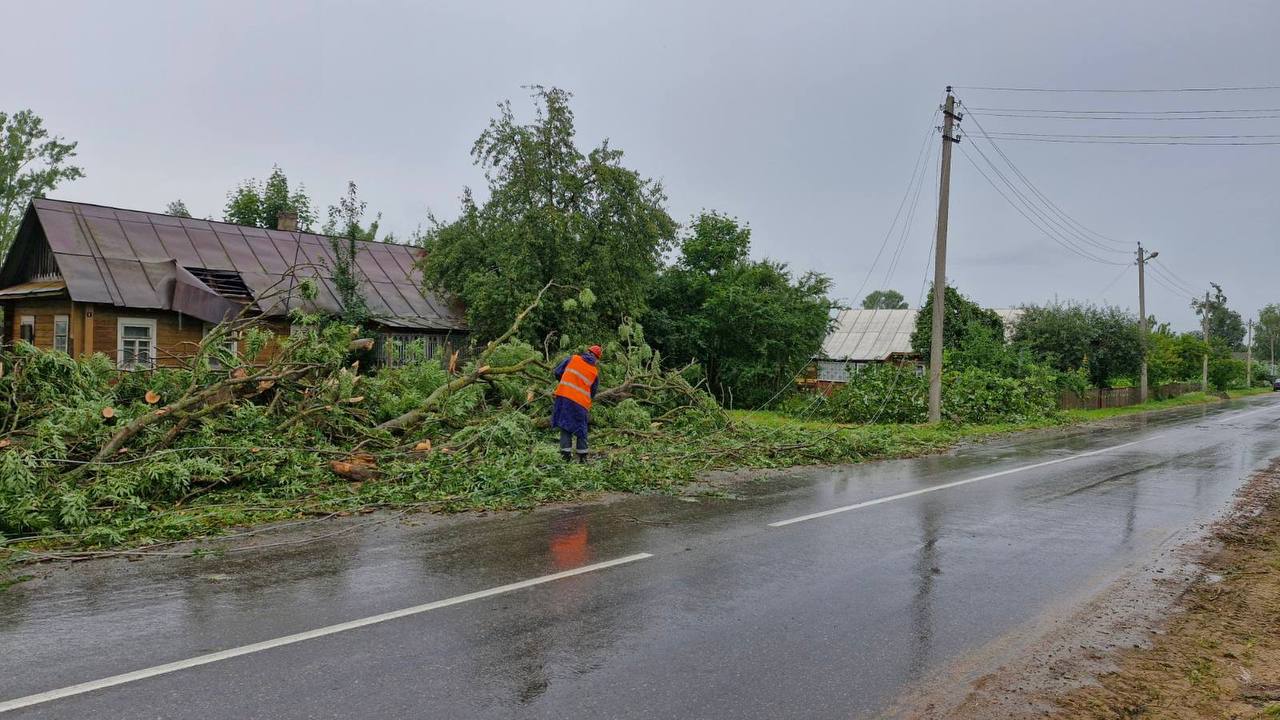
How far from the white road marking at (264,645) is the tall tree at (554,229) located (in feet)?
53.4

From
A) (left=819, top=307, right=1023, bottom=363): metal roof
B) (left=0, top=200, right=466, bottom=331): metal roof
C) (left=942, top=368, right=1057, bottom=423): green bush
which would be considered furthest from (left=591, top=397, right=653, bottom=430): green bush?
(left=819, top=307, right=1023, bottom=363): metal roof

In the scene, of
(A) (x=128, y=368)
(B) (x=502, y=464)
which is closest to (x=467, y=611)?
(B) (x=502, y=464)

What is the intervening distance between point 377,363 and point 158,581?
57.4 ft

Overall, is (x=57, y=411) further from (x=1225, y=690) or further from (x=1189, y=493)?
(x=1189, y=493)

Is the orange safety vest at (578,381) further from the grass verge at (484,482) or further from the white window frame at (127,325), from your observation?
the white window frame at (127,325)

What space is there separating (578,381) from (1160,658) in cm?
787

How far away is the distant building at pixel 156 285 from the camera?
21.0 metres

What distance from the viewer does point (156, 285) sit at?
21938 millimetres

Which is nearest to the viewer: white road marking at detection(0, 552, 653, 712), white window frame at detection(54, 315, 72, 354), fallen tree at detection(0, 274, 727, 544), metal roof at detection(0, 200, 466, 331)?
white road marking at detection(0, 552, 653, 712)

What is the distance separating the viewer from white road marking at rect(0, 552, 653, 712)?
3863mm

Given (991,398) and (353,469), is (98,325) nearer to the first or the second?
(353,469)

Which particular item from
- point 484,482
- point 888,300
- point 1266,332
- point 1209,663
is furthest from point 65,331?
point 1266,332

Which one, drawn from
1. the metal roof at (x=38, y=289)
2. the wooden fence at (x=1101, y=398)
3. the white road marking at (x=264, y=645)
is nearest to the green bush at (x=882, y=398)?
the wooden fence at (x=1101, y=398)

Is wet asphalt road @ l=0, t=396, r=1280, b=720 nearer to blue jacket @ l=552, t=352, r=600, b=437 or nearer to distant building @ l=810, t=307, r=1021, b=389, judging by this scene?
blue jacket @ l=552, t=352, r=600, b=437
